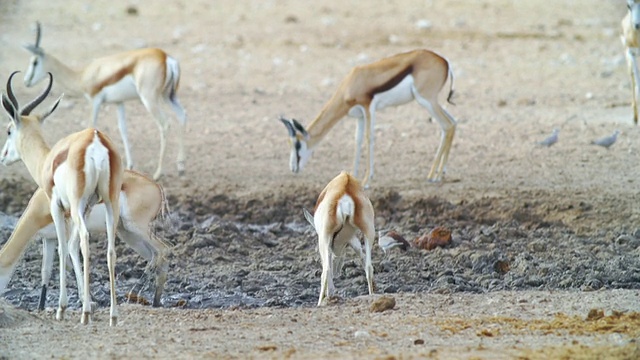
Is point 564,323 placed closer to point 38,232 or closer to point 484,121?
point 38,232

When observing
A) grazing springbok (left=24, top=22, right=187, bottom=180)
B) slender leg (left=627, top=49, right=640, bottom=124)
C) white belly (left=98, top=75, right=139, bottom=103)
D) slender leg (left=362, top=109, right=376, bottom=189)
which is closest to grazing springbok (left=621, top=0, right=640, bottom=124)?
slender leg (left=627, top=49, right=640, bottom=124)

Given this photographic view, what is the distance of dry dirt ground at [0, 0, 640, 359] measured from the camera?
682cm

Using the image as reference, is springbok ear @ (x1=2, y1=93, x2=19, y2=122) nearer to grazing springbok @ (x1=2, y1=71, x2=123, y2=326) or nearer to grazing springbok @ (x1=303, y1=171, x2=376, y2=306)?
grazing springbok @ (x1=2, y1=71, x2=123, y2=326)

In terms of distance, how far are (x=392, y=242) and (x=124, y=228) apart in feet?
7.17

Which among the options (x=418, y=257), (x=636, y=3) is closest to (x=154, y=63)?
(x=418, y=257)

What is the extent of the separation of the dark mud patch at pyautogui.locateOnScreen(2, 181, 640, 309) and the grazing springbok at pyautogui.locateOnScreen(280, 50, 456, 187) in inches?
48.2

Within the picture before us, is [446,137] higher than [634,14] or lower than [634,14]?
lower

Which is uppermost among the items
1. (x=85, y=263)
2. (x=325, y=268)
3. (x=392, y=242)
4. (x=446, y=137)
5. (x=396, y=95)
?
(x=85, y=263)

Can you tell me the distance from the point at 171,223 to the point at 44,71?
15.1 ft

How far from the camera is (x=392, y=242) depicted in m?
9.38

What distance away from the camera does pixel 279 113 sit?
47.1ft

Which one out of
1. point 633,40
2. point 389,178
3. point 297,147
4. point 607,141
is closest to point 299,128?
point 297,147

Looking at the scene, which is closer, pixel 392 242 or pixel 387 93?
pixel 392 242

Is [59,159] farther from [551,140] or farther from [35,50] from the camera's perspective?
[35,50]
